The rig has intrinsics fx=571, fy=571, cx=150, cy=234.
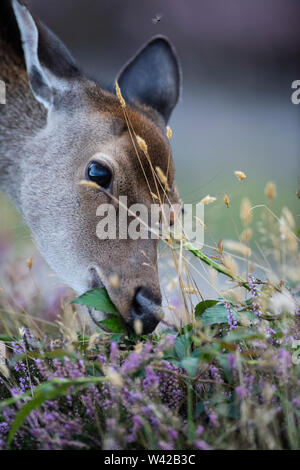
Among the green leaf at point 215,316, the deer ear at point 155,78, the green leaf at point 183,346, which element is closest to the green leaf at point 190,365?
the green leaf at point 183,346

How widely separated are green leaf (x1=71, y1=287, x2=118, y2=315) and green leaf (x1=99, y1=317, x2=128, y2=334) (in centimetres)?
4

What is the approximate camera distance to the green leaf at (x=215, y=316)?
9.26ft

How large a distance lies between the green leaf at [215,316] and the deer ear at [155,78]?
267 centimetres

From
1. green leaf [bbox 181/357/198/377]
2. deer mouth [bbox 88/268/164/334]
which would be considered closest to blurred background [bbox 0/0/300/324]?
deer mouth [bbox 88/268/164/334]

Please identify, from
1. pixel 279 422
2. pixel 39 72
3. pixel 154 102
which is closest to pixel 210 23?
pixel 154 102

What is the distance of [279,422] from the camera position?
2357 millimetres

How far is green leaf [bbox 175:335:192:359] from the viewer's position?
265 centimetres

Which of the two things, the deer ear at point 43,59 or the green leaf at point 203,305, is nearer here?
the green leaf at point 203,305

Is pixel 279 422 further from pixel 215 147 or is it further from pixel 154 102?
pixel 215 147

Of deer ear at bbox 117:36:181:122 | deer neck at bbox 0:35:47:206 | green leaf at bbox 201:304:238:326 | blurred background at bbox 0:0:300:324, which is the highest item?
blurred background at bbox 0:0:300:324

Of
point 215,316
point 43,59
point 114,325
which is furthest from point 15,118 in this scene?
point 215,316

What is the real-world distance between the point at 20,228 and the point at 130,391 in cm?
272

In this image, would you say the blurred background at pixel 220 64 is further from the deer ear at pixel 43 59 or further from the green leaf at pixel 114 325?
the green leaf at pixel 114 325

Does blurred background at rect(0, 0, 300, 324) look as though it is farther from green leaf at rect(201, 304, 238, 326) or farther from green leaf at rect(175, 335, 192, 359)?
green leaf at rect(175, 335, 192, 359)
